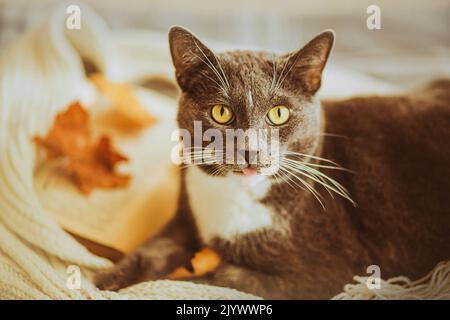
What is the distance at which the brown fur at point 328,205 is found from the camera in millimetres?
928

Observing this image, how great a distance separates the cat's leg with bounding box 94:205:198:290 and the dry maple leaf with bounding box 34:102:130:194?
0.20 metres

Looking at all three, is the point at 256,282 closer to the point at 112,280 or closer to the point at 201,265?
the point at 201,265

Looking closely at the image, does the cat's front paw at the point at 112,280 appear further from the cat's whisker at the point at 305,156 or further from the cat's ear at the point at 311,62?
the cat's ear at the point at 311,62

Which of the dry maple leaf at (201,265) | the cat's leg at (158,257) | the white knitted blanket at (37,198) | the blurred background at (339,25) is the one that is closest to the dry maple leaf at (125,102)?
the white knitted blanket at (37,198)

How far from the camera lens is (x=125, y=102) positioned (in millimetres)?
1278

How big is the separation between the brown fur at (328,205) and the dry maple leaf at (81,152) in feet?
0.77

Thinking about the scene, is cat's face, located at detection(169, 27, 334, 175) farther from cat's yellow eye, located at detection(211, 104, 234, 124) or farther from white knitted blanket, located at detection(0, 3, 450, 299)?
white knitted blanket, located at detection(0, 3, 450, 299)

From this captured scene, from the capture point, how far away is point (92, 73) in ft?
4.31

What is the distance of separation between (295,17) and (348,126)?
0.98 feet

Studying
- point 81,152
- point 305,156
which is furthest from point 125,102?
point 305,156

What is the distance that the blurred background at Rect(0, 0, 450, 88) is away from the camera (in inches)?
42.8
